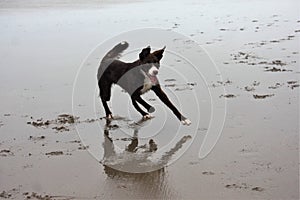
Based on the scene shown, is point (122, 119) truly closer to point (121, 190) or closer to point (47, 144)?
point (47, 144)

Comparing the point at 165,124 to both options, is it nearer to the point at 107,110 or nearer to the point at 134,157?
the point at 107,110

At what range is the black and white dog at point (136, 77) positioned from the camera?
643 cm

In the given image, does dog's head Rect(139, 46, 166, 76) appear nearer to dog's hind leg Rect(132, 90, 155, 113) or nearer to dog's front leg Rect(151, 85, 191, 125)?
dog's front leg Rect(151, 85, 191, 125)

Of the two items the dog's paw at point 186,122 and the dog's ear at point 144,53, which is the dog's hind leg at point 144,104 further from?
the dog's paw at point 186,122

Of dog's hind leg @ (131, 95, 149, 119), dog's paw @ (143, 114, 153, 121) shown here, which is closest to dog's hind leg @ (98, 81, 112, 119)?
dog's hind leg @ (131, 95, 149, 119)

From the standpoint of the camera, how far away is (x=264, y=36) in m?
11.4

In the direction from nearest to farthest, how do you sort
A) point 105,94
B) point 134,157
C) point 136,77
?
point 134,157 → point 136,77 → point 105,94

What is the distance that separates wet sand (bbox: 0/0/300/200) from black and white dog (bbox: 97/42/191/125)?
19 centimetres

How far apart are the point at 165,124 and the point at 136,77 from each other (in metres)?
0.71

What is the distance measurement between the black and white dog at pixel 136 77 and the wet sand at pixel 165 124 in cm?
19

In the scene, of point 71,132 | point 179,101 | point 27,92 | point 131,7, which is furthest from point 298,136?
point 131,7

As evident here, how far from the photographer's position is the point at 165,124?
641 centimetres

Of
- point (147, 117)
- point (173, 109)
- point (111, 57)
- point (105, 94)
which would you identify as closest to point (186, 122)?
point (173, 109)

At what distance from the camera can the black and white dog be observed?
21.1 feet
